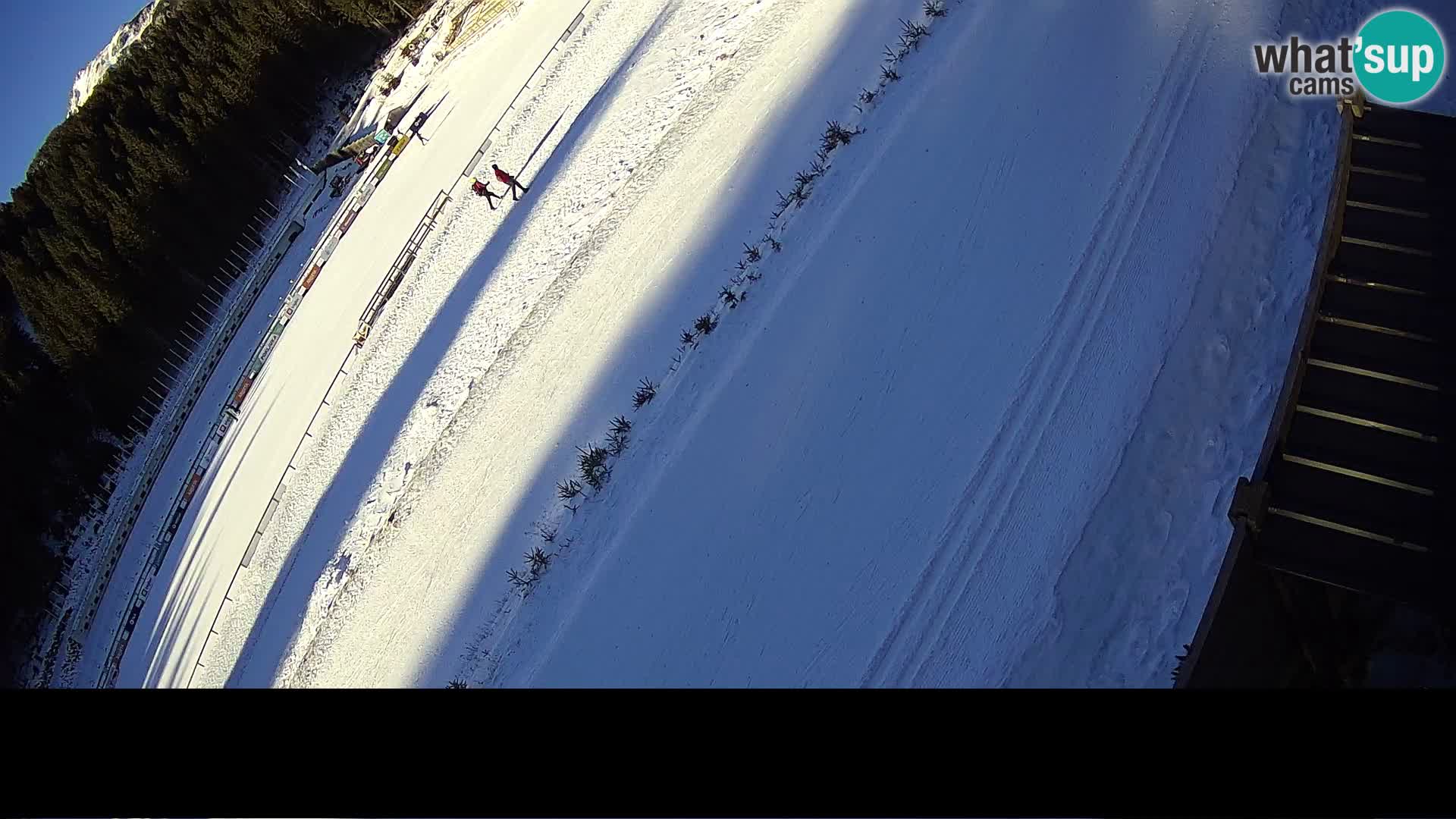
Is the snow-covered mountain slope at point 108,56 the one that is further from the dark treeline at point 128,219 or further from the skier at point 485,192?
the skier at point 485,192

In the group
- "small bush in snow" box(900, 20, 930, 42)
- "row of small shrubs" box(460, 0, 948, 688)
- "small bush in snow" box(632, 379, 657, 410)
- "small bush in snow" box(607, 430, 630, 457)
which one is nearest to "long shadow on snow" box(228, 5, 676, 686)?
"row of small shrubs" box(460, 0, 948, 688)

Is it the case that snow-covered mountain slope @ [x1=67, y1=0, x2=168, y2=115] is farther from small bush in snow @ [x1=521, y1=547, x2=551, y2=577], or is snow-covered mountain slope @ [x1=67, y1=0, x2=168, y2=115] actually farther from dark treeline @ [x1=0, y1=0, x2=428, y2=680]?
small bush in snow @ [x1=521, y1=547, x2=551, y2=577]

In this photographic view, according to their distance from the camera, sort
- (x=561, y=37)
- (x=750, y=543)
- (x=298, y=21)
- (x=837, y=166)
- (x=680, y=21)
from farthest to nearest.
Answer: (x=298, y=21) < (x=561, y=37) < (x=680, y=21) < (x=837, y=166) < (x=750, y=543)

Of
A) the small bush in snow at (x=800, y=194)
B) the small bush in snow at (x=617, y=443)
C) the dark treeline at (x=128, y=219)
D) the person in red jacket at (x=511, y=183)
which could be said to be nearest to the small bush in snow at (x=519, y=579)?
the small bush in snow at (x=617, y=443)

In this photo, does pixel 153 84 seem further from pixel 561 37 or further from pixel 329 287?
pixel 561 37

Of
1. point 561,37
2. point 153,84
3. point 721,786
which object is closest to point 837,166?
point 561,37
